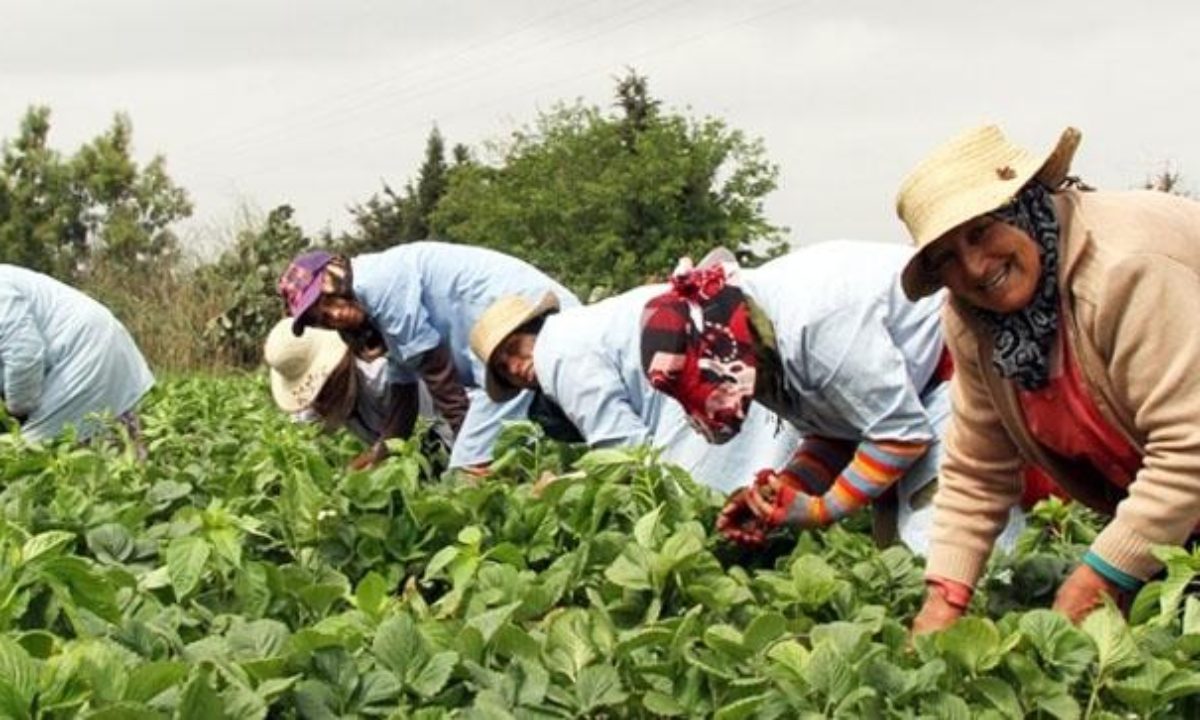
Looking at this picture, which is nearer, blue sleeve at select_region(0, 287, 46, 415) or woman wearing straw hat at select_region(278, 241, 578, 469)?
woman wearing straw hat at select_region(278, 241, 578, 469)

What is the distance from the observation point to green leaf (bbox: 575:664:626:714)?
7.89ft

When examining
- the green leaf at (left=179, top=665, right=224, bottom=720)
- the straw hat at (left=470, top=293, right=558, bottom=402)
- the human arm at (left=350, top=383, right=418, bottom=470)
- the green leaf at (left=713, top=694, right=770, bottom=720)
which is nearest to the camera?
the green leaf at (left=179, top=665, right=224, bottom=720)

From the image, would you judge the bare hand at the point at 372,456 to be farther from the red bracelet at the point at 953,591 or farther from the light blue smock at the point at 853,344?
the red bracelet at the point at 953,591

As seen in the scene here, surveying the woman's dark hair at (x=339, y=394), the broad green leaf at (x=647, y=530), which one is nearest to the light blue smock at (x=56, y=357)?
the woman's dark hair at (x=339, y=394)

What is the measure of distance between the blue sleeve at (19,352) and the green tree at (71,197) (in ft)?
130

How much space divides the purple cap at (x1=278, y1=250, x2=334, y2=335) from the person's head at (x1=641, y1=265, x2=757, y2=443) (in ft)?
9.32

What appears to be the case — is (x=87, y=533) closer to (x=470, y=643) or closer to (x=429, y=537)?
(x=429, y=537)

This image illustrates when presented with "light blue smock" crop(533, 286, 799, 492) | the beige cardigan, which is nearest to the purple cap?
"light blue smock" crop(533, 286, 799, 492)

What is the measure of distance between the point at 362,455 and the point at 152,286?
23.9 meters

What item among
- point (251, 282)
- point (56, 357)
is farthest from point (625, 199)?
point (56, 357)

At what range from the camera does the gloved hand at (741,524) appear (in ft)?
12.6

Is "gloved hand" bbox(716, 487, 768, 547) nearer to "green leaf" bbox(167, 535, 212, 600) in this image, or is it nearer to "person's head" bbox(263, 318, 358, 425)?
"green leaf" bbox(167, 535, 212, 600)

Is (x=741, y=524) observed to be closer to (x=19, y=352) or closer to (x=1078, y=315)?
(x=1078, y=315)

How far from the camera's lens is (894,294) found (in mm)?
4055
